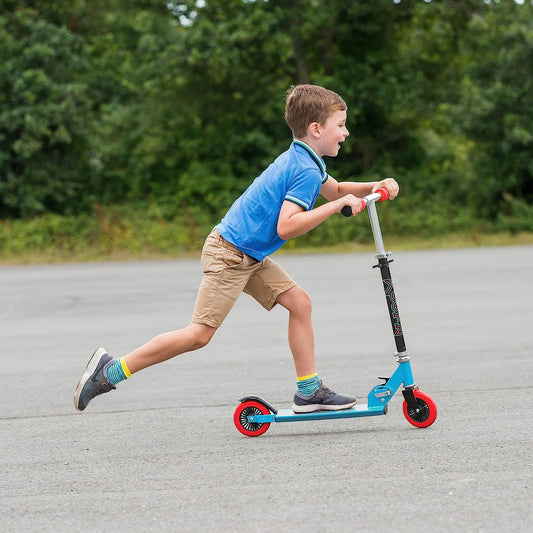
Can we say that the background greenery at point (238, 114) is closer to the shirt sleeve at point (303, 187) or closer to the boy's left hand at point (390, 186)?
the boy's left hand at point (390, 186)

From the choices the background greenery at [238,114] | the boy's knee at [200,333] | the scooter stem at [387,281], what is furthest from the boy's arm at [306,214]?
the background greenery at [238,114]

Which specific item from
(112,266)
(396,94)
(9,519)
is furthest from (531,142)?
(9,519)

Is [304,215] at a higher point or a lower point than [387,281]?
higher

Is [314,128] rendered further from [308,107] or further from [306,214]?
[306,214]

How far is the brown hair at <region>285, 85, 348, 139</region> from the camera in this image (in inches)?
188

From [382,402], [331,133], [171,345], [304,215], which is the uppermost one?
[331,133]

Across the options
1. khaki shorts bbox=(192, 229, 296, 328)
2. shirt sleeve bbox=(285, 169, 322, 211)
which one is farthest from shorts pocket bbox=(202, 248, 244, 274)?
shirt sleeve bbox=(285, 169, 322, 211)

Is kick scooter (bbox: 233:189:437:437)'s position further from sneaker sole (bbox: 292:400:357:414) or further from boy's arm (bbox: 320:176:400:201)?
boy's arm (bbox: 320:176:400:201)

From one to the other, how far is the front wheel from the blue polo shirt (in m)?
1.11

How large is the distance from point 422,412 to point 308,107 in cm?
172

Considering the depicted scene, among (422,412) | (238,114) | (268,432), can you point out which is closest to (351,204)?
(422,412)

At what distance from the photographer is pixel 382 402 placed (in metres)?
4.89

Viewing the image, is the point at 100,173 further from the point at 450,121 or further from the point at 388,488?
the point at 388,488

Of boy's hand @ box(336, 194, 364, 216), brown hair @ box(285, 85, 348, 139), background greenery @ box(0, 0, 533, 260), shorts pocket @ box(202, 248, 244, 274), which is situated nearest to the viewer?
boy's hand @ box(336, 194, 364, 216)
